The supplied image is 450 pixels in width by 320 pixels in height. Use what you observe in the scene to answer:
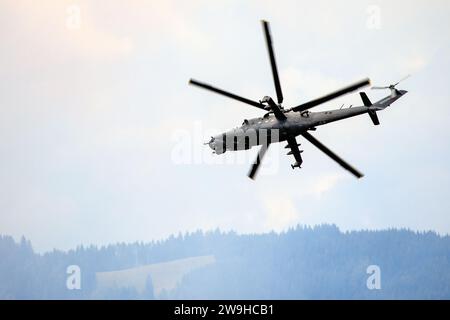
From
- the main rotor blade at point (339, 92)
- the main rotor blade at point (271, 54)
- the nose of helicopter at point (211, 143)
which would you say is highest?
the main rotor blade at point (271, 54)

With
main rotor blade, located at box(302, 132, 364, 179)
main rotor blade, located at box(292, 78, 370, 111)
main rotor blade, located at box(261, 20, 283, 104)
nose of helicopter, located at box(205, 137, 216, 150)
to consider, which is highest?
main rotor blade, located at box(261, 20, 283, 104)

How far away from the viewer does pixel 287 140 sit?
121ft

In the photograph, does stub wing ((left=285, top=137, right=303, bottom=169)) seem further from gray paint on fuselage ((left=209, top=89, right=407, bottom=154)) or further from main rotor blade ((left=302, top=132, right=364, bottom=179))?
main rotor blade ((left=302, top=132, right=364, bottom=179))

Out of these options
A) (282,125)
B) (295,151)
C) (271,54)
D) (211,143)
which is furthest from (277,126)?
(271,54)

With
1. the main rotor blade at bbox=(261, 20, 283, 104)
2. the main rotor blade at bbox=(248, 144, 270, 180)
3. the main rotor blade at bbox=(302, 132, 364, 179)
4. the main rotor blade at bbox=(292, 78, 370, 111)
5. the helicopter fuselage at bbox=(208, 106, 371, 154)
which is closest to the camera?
the main rotor blade at bbox=(292, 78, 370, 111)

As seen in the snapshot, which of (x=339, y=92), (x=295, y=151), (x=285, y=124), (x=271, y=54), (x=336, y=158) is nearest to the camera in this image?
(x=339, y=92)

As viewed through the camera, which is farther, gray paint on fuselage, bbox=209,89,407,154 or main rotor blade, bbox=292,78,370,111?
gray paint on fuselage, bbox=209,89,407,154

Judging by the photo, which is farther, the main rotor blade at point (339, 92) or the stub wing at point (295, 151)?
the stub wing at point (295, 151)

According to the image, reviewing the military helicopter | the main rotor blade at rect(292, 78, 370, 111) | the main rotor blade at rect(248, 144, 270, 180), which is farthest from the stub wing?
the main rotor blade at rect(292, 78, 370, 111)

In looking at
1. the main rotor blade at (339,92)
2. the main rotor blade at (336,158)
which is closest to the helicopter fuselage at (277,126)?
the main rotor blade at (336,158)

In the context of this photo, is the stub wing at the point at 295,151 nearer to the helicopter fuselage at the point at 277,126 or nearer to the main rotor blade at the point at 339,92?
the helicopter fuselage at the point at 277,126

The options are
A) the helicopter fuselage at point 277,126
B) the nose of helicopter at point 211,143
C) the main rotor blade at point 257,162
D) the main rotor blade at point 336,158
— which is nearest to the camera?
the main rotor blade at point 336,158

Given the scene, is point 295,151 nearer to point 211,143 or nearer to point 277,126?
point 277,126
